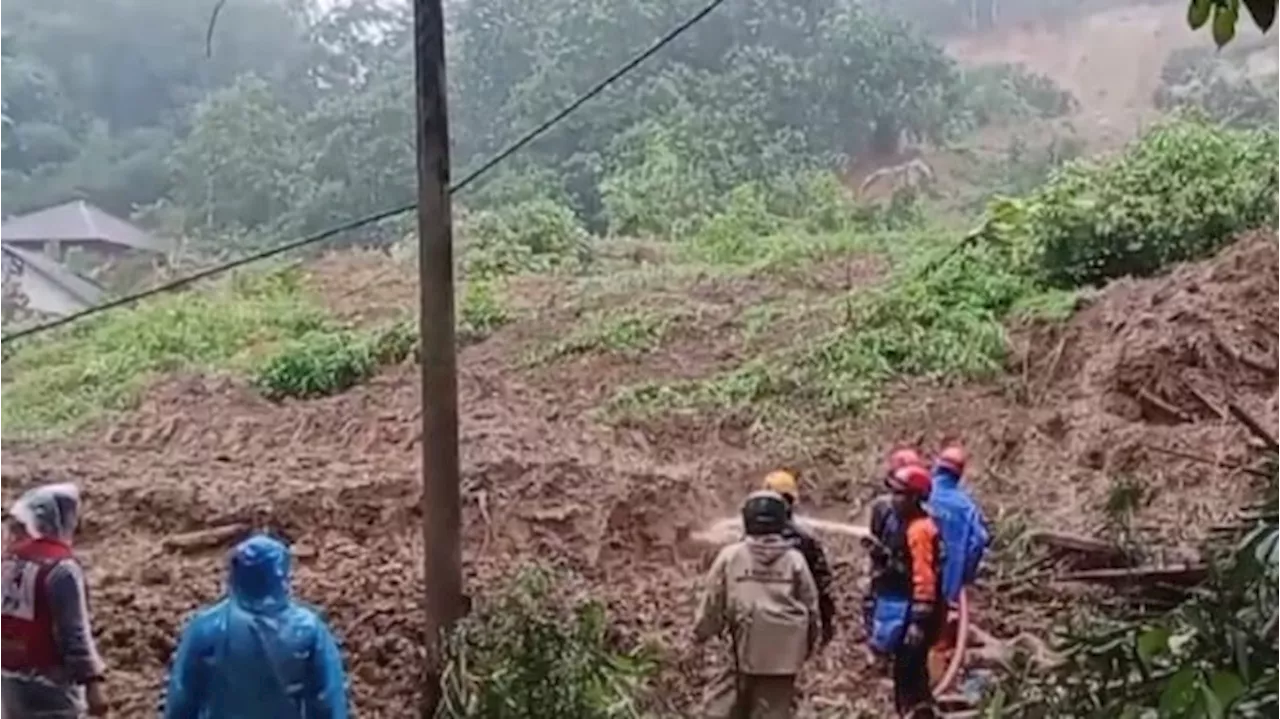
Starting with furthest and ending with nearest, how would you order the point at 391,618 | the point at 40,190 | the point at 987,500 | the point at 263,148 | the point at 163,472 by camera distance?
the point at 40,190 < the point at 263,148 < the point at 163,472 < the point at 987,500 < the point at 391,618

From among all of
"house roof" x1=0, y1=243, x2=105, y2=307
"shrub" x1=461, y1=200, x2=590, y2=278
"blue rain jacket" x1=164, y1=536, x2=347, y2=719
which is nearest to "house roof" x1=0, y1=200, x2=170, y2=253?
"house roof" x1=0, y1=243, x2=105, y2=307

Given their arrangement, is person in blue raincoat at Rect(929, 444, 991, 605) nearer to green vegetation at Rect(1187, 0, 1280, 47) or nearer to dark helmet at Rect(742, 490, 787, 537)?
dark helmet at Rect(742, 490, 787, 537)

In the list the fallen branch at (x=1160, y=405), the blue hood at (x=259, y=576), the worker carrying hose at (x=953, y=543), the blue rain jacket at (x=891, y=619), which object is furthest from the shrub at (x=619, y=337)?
the blue hood at (x=259, y=576)

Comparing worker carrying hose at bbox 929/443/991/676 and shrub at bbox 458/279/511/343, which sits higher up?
shrub at bbox 458/279/511/343

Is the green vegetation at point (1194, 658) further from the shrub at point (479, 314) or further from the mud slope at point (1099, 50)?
the mud slope at point (1099, 50)

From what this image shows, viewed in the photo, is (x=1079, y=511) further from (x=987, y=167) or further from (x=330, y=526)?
(x=987, y=167)

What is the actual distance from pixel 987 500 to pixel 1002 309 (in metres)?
3.25

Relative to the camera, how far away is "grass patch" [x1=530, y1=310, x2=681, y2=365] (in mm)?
12164

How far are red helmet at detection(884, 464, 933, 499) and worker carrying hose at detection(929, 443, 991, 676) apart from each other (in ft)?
1.11

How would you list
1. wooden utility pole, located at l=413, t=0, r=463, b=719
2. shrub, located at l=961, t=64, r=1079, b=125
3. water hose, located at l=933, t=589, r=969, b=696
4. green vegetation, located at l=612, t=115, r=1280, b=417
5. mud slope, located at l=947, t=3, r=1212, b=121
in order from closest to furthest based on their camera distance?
wooden utility pole, located at l=413, t=0, r=463, b=719
water hose, located at l=933, t=589, r=969, b=696
green vegetation, located at l=612, t=115, r=1280, b=417
shrub, located at l=961, t=64, r=1079, b=125
mud slope, located at l=947, t=3, r=1212, b=121

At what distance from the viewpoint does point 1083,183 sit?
39.9 feet

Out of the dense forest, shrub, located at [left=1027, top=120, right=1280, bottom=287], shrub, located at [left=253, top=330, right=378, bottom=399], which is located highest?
the dense forest

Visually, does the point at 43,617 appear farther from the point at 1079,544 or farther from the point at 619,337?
the point at 619,337

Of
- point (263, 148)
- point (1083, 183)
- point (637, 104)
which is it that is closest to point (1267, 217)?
point (1083, 183)
